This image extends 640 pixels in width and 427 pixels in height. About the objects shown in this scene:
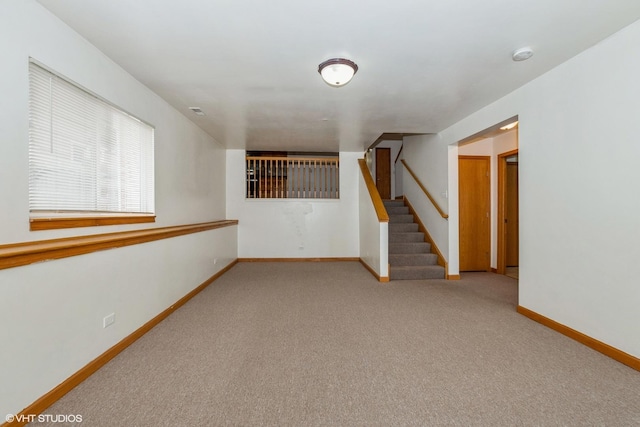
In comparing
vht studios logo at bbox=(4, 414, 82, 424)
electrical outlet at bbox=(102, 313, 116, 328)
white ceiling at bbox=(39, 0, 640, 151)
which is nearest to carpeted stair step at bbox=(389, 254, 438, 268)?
white ceiling at bbox=(39, 0, 640, 151)

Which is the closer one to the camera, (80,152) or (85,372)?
(85,372)

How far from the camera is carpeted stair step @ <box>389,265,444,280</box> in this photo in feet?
14.2

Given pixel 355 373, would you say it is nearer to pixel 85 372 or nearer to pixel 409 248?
pixel 85 372

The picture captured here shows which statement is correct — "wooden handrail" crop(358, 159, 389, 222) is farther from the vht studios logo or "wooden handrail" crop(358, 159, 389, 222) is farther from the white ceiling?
the vht studios logo

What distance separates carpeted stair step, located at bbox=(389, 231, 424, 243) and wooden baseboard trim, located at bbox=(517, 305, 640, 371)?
2.35 metres

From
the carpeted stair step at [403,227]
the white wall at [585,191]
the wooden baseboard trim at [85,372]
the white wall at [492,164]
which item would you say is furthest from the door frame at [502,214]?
the wooden baseboard trim at [85,372]

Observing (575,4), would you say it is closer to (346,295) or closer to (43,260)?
(346,295)

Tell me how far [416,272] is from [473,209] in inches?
67.3

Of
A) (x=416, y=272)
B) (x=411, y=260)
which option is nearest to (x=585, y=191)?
(x=416, y=272)

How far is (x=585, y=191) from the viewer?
88.5 inches

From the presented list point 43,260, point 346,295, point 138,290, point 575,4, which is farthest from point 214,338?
point 575,4

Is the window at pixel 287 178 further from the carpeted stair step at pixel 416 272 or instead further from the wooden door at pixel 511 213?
the wooden door at pixel 511 213

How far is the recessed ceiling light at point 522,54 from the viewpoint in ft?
→ 7.00

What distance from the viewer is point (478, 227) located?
4945mm
